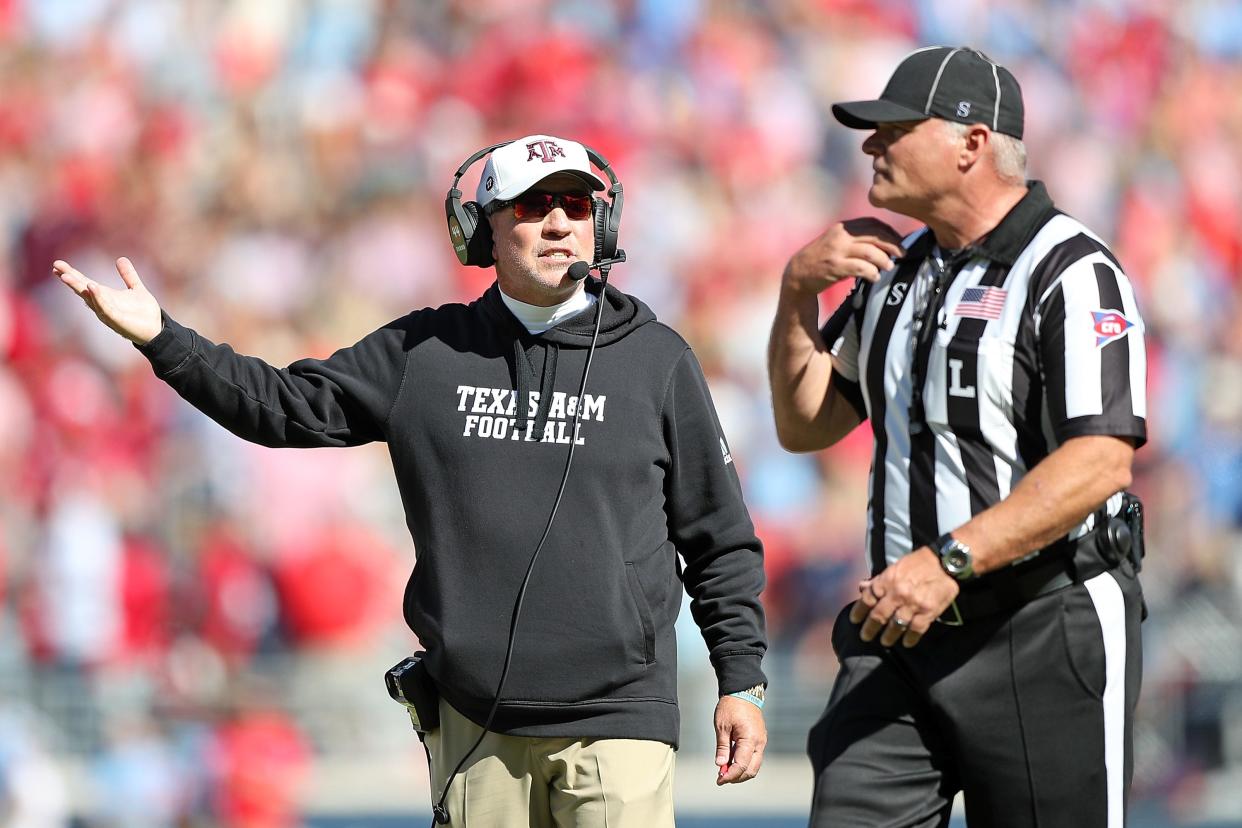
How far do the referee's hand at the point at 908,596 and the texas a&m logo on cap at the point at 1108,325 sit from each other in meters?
0.50

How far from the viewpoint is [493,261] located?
11.3 feet

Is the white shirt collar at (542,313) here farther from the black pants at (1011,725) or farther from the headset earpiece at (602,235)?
the black pants at (1011,725)

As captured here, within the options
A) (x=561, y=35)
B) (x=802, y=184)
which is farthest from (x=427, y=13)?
(x=802, y=184)

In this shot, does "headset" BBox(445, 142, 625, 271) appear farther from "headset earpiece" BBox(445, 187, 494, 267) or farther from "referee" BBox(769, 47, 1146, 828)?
"referee" BBox(769, 47, 1146, 828)

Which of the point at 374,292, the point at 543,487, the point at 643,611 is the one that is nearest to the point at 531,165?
the point at 543,487

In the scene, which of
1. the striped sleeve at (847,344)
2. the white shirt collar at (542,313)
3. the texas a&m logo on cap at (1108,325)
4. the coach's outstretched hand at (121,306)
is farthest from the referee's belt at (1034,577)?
the coach's outstretched hand at (121,306)

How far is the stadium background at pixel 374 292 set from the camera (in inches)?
304

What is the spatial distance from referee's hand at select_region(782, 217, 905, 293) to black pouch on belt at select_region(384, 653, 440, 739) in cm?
109

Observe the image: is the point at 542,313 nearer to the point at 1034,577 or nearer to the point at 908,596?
the point at 908,596

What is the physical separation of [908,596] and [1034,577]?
0.33m

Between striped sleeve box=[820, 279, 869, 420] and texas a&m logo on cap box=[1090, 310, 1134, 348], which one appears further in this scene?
striped sleeve box=[820, 279, 869, 420]

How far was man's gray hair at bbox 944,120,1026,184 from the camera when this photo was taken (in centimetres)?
347

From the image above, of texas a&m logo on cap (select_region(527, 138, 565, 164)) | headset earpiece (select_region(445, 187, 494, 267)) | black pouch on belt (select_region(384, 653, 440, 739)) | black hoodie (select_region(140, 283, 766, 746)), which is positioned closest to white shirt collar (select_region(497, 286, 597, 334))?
black hoodie (select_region(140, 283, 766, 746))

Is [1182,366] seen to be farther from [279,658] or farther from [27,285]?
[27,285]
